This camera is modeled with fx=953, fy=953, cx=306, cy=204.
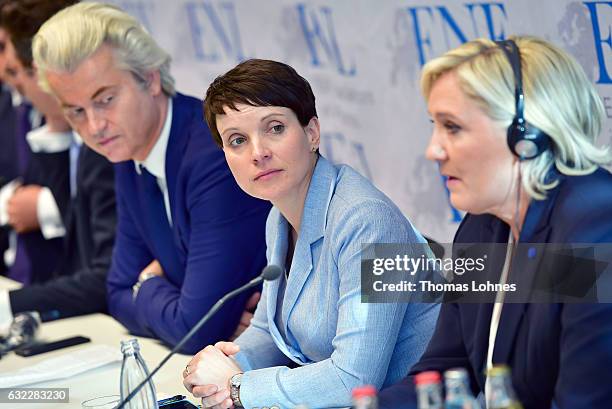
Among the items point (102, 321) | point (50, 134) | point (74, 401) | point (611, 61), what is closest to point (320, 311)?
point (74, 401)

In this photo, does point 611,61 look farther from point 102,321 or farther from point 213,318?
point 102,321

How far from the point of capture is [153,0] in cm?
441

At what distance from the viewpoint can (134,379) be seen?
192cm

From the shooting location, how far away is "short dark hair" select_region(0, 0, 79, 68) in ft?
11.2

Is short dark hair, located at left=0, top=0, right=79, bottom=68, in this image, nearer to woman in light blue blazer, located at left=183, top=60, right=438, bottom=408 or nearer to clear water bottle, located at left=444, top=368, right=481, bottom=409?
woman in light blue blazer, located at left=183, top=60, right=438, bottom=408

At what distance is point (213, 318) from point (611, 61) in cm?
124

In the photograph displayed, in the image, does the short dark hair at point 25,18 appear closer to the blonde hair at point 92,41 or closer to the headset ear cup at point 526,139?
the blonde hair at point 92,41

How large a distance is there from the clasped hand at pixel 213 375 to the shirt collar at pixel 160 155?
810 mm

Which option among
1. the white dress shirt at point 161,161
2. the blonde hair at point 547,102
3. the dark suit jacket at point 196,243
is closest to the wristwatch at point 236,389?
the dark suit jacket at point 196,243

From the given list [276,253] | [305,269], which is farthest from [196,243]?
[305,269]

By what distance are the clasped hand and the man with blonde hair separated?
42 cm

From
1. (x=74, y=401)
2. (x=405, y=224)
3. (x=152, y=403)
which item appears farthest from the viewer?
(x=74, y=401)

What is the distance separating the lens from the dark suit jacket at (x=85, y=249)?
3125mm

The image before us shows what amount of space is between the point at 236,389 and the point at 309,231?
0.39 meters
